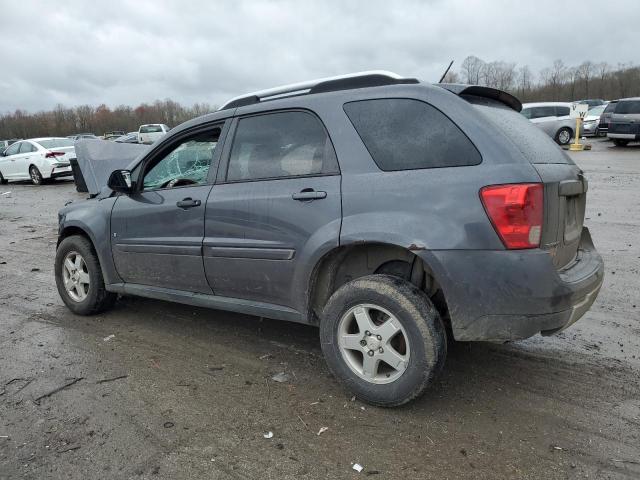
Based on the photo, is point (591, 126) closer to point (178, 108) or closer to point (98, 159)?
point (98, 159)

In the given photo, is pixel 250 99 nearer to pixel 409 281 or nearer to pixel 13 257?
pixel 409 281

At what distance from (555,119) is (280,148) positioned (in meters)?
22.2

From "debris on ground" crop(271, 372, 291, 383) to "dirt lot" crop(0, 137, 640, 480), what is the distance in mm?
51

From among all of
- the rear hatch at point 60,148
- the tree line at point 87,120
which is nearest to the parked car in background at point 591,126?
the rear hatch at point 60,148

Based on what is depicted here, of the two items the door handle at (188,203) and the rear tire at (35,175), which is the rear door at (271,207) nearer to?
the door handle at (188,203)

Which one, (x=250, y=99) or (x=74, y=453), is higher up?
(x=250, y=99)

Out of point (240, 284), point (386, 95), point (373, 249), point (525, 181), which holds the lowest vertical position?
point (240, 284)

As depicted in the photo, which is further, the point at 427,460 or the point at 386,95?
the point at 386,95

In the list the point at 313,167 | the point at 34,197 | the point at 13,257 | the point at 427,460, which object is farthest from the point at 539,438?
the point at 34,197

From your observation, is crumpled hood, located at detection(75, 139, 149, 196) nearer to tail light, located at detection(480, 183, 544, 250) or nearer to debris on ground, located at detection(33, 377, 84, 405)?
debris on ground, located at detection(33, 377, 84, 405)

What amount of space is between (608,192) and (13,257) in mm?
10671

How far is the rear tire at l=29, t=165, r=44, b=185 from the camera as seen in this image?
1869 cm

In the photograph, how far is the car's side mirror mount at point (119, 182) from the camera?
4152 mm

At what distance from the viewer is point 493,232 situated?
255cm
